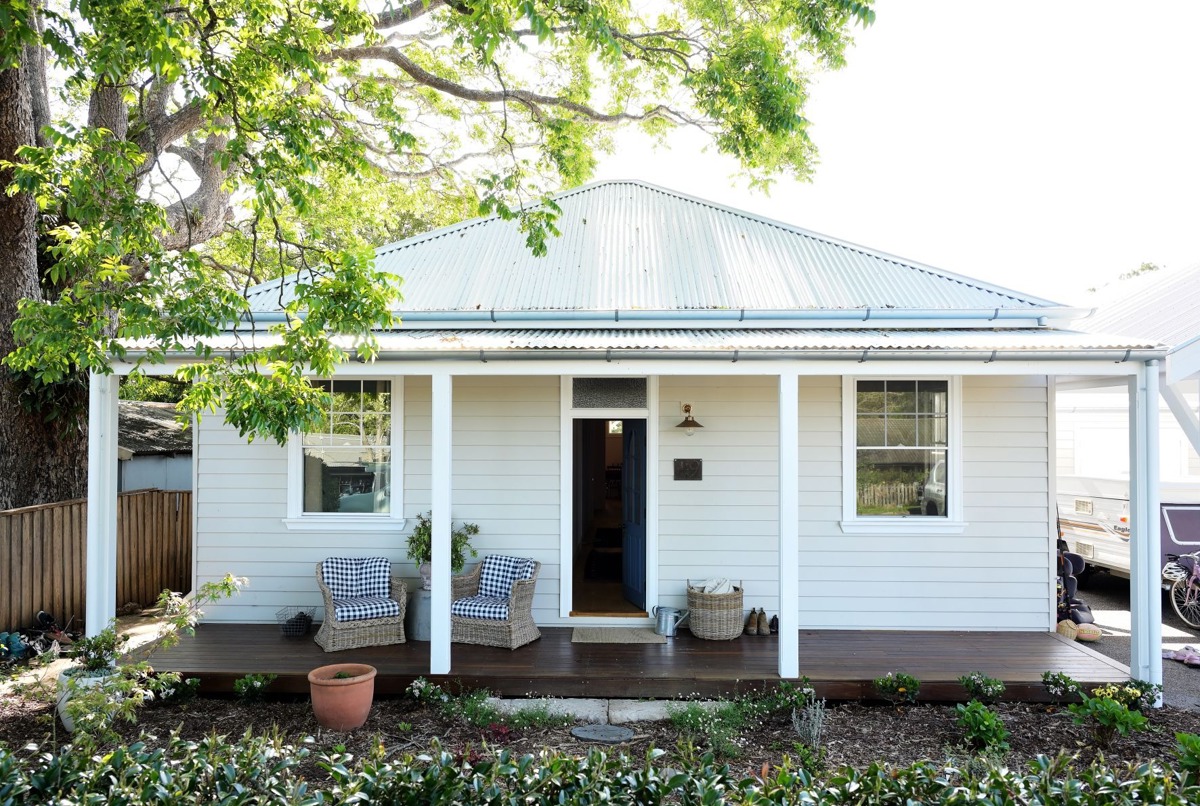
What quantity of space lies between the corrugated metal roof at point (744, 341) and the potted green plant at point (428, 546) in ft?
5.87

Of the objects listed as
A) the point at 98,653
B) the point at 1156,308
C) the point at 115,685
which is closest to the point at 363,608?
the point at 98,653

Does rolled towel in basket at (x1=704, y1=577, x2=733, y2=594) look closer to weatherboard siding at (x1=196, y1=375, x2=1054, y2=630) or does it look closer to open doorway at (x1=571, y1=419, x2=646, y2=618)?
weatherboard siding at (x1=196, y1=375, x2=1054, y2=630)

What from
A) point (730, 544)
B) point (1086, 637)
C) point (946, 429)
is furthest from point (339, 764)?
point (1086, 637)

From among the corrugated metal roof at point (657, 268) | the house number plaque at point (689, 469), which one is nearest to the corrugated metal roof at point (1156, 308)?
the corrugated metal roof at point (657, 268)

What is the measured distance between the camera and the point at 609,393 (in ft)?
27.8

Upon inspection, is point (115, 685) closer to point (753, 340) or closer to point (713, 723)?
point (713, 723)

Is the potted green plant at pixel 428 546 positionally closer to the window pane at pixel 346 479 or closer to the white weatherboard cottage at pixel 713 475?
the white weatherboard cottage at pixel 713 475

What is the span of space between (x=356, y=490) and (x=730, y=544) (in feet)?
12.5

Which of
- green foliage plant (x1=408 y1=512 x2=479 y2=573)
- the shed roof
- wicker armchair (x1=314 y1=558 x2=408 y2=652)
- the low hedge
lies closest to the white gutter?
green foliage plant (x1=408 y1=512 x2=479 y2=573)

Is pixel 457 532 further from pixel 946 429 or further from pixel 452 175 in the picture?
pixel 452 175

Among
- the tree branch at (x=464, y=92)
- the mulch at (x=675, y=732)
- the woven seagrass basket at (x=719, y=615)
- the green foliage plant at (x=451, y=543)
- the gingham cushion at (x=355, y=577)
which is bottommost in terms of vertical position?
the mulch at (x=675, y=732)

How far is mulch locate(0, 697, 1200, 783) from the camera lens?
18.2 feet

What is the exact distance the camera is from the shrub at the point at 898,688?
21.1ft

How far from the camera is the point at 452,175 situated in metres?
15.4
